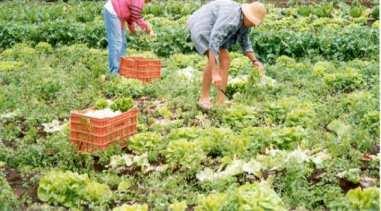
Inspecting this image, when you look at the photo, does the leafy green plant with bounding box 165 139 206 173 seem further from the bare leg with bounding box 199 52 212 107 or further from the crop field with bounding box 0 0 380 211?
the bare leg with bounding box 199 52 212 107

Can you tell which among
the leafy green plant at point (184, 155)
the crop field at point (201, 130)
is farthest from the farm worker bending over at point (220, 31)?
the leafy green plant at point (184, 155)

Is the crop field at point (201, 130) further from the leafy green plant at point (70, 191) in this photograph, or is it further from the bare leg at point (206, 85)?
the bare leg at point (206, 85)

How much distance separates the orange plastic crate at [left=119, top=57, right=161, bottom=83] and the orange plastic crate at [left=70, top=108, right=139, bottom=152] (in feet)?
7.91

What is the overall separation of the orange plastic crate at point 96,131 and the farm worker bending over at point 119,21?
245 centimetres

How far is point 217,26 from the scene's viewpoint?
6707mm

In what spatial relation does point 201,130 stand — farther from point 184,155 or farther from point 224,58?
point 224,58

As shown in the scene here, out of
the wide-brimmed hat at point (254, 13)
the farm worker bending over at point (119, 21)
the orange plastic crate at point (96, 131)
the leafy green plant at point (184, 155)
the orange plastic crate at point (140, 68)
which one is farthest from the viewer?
the orange plastic crate at point (140, 68)

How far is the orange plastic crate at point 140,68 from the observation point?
8797 millimetres

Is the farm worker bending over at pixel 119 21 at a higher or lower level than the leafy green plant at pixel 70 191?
higher

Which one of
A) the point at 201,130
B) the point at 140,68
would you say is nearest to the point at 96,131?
the point at 201,130

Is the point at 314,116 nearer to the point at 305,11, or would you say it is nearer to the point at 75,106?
the point at 75,106

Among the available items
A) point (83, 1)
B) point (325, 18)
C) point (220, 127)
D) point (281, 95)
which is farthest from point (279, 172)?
point (83, 1)

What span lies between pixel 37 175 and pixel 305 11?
27.3 ft

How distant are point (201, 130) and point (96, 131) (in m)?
1.00
